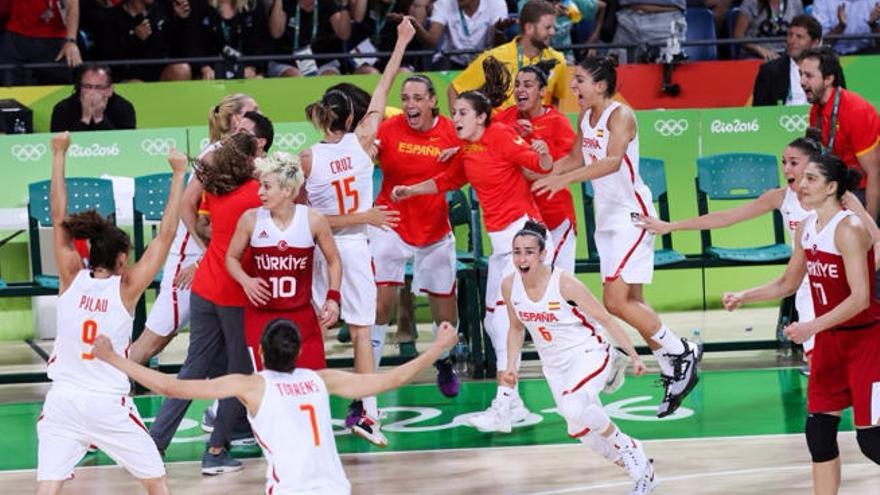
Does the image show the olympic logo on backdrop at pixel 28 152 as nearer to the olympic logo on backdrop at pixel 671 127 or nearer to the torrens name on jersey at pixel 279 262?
the torrens name on jersey at pixel 279 262

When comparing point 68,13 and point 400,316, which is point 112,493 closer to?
point 400,316

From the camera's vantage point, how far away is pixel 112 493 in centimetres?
895

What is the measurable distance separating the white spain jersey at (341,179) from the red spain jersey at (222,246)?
0.67 metres

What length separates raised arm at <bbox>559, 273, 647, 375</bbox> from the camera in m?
8.27

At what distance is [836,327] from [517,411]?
3.13 metres

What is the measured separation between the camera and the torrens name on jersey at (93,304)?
750 cm

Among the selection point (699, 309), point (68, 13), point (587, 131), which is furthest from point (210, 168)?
point (699, 309)

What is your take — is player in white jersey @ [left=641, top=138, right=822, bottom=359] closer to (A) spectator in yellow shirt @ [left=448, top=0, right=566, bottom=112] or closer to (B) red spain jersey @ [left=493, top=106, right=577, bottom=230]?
(B) red spain jersey @ [left=493, top=106, right=577, bottom=230]

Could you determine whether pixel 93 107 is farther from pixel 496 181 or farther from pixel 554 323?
pixel 554 323

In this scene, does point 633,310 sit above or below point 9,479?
above

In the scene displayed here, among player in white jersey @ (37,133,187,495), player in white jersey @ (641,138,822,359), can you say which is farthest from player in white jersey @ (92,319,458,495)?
player in white jersey @ (641,138,822,359)

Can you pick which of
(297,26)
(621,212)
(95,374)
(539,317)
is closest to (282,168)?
(539,317)

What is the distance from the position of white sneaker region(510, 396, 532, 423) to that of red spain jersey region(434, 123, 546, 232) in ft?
3.56

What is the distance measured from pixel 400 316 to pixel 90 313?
16.9ft
